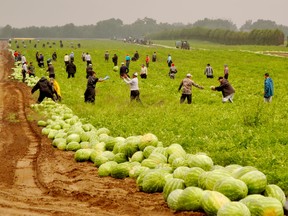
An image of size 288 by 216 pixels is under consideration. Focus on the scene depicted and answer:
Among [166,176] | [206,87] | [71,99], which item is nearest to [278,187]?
[166,176]

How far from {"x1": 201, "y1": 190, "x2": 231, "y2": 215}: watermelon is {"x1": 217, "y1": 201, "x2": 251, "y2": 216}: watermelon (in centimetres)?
19

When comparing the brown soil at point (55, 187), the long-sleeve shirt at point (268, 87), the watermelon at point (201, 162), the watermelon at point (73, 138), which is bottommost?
the brown soil at point (55, 187)

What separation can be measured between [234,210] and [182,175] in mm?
2022

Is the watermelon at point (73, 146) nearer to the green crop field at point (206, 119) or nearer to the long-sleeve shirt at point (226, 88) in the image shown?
the green crop field at point (206, 119)

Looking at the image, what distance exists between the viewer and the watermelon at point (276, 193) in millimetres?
7312

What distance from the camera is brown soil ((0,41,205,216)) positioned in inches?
304

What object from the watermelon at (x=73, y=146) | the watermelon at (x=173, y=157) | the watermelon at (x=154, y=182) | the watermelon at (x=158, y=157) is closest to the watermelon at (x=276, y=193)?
the watermelon at (x=154, y=182)

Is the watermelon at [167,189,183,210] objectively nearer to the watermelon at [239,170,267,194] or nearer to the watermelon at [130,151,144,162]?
the watermelon at [239,170,267,194]

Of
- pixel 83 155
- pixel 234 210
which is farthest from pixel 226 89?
pixel 234 210

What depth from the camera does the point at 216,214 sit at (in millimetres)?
6898

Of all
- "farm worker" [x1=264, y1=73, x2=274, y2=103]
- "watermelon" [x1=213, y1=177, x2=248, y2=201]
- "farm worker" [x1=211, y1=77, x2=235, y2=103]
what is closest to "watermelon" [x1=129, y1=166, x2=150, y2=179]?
"watermelon" [x1=213, y1=177, x2=248, y2=201]

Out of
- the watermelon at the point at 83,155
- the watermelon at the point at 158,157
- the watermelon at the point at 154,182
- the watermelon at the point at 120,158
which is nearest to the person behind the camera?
the watermelon at the point at 154,182

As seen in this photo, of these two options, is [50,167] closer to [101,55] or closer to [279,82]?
[279,82]

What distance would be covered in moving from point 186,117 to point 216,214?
1011 centimetres
